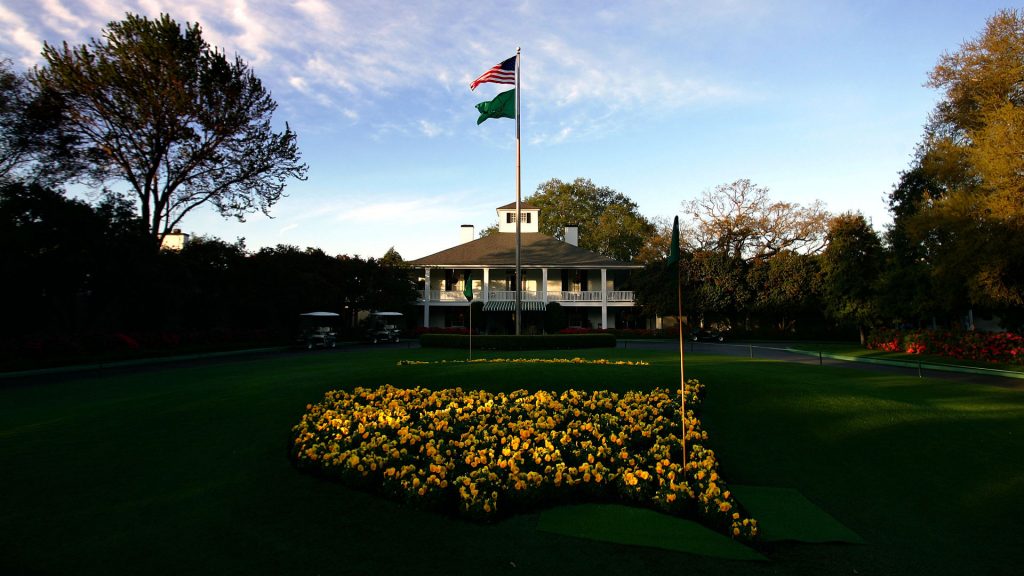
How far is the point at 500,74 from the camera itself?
20.9 meters

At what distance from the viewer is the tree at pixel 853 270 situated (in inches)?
1369

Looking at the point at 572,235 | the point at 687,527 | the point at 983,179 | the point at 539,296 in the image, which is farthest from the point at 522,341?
the point at 572,235

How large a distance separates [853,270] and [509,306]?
24.1 meters

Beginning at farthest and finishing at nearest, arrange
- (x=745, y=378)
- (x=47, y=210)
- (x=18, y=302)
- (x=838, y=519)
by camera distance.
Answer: (x=18, y=302)
(x=47, y=210)
(x=745, y=378)
(x=838, y=519)

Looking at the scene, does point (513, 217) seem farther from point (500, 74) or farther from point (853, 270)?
point (500, 74)

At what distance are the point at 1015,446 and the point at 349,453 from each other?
9.64 meters

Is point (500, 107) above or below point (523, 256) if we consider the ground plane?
above

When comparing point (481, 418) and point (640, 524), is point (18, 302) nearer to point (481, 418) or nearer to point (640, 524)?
point (481, 418)

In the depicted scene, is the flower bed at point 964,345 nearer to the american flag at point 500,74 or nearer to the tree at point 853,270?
the tree at point 853,270

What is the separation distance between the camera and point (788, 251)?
46.0 metres

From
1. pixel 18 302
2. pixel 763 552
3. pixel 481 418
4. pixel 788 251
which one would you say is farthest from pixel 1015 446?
pixel 788 251

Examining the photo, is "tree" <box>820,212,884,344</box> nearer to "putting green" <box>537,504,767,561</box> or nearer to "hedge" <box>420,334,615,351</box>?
"hedge" <box>420,334,615,351</box>

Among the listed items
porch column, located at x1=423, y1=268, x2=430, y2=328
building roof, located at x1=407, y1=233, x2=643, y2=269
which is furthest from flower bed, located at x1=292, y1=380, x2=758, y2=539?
porch column, located at x1=423, y1=268, x2=430, y2=328

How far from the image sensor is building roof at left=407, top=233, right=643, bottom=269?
46938 millimetres
